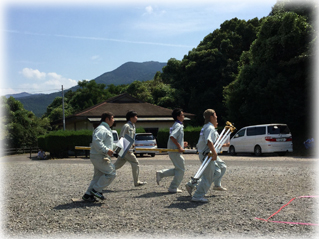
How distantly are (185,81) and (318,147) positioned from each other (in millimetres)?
22805

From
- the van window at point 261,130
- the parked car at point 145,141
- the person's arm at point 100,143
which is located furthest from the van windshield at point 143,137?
the person's arm at point 100,143

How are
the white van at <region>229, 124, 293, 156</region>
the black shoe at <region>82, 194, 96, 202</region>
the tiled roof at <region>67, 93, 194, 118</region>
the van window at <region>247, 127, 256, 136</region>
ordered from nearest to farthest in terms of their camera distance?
the black shoe at <region>82, 194, 96, 202</region>
the white van at <region>229, 124, 293, 156</region>
the van window at <region>247, 127, 256, 136</region>
the tiled roof at <region>67, 93, 194, 118</region>

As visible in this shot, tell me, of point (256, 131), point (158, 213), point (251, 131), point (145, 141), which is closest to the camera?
point (158, 213)

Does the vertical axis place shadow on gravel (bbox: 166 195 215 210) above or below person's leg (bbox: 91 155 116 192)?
below

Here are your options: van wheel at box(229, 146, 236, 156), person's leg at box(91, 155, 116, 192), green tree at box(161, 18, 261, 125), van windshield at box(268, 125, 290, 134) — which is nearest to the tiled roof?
green tree at box(161, 18, 261, 125)

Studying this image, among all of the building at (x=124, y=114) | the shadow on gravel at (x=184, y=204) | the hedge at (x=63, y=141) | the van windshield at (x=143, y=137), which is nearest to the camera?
the shadow on gravel at (x=184, y=204)

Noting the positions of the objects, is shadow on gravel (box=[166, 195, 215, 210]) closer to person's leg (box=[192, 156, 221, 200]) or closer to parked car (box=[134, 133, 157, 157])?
person's leg (box=[192, 156, 221, 200])

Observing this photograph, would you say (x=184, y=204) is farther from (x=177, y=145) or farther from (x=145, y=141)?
(x=145, y=141)

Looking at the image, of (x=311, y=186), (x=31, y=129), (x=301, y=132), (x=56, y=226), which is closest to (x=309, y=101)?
(x=301, y=132)

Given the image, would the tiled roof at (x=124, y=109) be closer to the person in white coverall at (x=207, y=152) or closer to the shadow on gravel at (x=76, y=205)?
the shadow on gravel at (x=76, y=205)

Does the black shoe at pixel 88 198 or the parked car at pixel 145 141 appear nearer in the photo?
the black shoe at pixel 88 198

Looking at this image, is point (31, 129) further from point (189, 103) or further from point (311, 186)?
point (311, 186)

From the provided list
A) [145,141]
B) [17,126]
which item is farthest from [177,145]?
[17,126]

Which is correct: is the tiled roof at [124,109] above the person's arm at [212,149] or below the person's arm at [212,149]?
above
